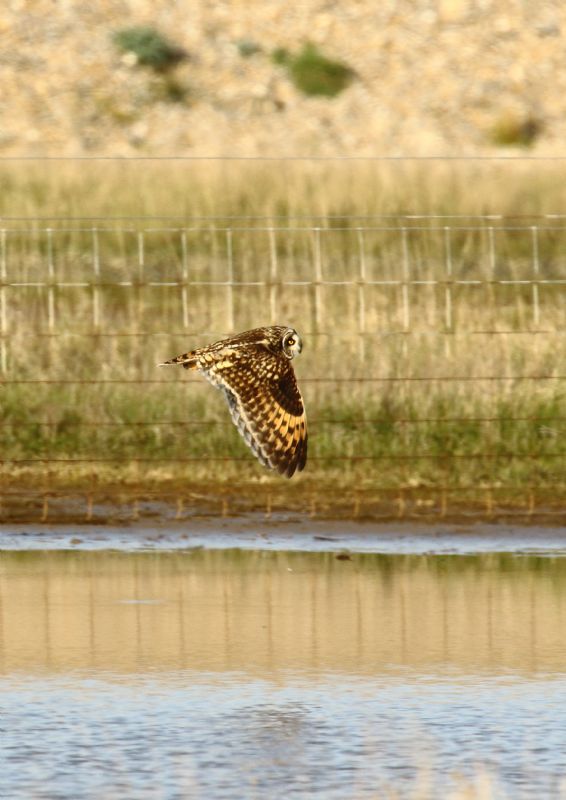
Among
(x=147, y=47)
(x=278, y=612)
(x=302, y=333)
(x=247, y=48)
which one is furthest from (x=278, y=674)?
(x=247, y=48)

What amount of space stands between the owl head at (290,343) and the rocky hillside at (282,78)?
84.1ft

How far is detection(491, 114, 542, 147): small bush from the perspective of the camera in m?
39.3

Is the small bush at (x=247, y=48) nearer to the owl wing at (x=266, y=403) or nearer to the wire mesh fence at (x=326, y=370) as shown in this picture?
the wire mesh fence at (x=326, y=370)

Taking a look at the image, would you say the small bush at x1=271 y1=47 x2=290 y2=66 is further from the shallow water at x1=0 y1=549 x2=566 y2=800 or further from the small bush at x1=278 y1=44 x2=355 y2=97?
the shallow water at x1=0 y1=549 x2=566 y2=800

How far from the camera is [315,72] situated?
42.1 meters

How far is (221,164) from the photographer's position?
30859mm

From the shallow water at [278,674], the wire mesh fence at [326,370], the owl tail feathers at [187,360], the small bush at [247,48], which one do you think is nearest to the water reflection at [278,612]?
the shallow water at [278,674]

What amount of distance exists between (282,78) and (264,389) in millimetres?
30884

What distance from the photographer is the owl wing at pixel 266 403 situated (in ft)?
37.5

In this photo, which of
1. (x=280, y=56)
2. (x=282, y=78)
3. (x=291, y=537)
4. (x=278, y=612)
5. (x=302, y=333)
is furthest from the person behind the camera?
(x=280, y=56)

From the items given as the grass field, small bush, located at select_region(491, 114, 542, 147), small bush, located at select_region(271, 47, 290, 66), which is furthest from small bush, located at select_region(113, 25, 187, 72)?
the grass field

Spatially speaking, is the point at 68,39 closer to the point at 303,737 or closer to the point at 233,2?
the point at 233,2

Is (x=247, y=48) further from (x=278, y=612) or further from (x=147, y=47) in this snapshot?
(x=278, y=612)

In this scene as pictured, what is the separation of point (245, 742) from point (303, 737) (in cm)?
21
